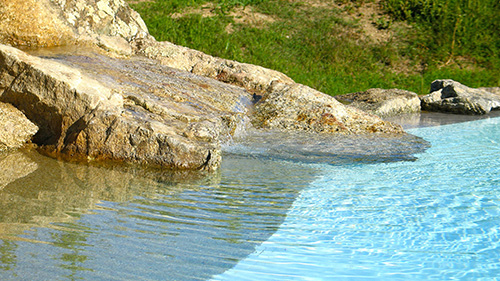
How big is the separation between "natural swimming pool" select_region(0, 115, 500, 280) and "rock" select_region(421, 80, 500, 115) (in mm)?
6481

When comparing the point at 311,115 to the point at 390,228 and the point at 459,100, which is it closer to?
the point at 390,228

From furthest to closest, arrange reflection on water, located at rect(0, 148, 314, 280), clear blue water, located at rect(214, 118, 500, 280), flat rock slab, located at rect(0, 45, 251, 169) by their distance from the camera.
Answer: flat rock slab, located at rect(0, 45, 251, 169) → clear blue water, located at rect(214, 118, 500, 280) → reflection on water, located at rect(0, 148, 314, 280)

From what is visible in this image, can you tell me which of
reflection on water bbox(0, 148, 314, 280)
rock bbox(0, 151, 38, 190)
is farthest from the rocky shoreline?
reflection on water bbox(0, 148, 314, 280)

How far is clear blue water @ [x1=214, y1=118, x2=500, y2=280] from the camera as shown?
109 inches

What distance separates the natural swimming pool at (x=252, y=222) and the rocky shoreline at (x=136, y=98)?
1.26 feet

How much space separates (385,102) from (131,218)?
8053 millimetres

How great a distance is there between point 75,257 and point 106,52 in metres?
5.96

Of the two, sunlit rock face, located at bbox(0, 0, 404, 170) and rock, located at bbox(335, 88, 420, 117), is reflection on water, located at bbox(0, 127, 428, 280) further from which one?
rock, located at bbox(335, 88, 420, 117)

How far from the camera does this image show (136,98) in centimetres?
577

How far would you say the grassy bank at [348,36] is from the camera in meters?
14.2

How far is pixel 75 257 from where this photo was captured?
2.67 meters

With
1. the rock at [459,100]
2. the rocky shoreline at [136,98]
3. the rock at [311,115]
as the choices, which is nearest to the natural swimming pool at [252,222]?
the rocky shoreline at [136,98]

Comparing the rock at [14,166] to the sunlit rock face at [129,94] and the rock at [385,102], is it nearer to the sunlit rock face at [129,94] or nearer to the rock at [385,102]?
the sunlit rock face at [129,94]

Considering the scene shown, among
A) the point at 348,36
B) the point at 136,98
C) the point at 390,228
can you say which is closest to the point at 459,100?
the point at 348,36
